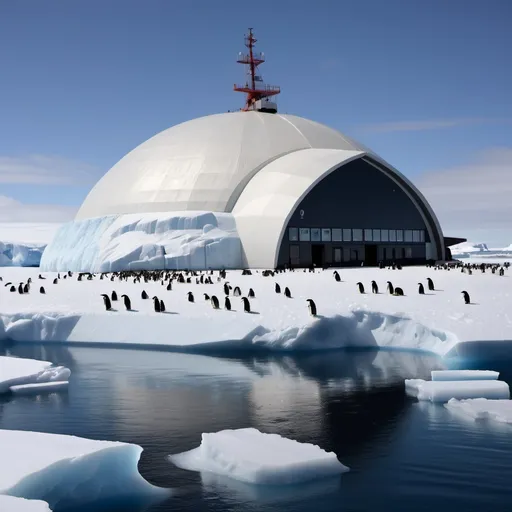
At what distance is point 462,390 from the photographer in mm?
15719

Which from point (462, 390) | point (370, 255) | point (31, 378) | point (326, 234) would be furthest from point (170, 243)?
point (462, 390)

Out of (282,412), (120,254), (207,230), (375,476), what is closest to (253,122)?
(207,230)

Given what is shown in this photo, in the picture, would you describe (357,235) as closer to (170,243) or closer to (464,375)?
(170,243)

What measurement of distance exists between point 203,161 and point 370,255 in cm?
1314

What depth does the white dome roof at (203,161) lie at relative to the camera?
50375 mm

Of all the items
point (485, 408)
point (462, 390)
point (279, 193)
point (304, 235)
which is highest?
point (279, 193)

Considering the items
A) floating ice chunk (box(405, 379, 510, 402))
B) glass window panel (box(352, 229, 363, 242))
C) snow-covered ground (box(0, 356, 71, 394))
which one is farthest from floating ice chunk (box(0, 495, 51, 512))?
glass window panel (box(352, 229, 363, 242))

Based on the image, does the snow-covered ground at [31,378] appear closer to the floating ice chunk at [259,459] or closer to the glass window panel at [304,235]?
the floating ice chunk at [259,459]

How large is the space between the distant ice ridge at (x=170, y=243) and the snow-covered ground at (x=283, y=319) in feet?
51.3

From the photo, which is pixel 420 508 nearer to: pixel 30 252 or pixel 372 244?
pixel 372 244

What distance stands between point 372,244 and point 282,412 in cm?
3797

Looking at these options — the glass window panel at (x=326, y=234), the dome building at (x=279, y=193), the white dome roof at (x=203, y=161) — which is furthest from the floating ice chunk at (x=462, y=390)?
the white dome roof at (x=203, y=161)

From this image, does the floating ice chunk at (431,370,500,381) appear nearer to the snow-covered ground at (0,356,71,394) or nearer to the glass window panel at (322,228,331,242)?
the snow-covered ground at (0,356,71,394)

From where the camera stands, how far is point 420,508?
995 cm
